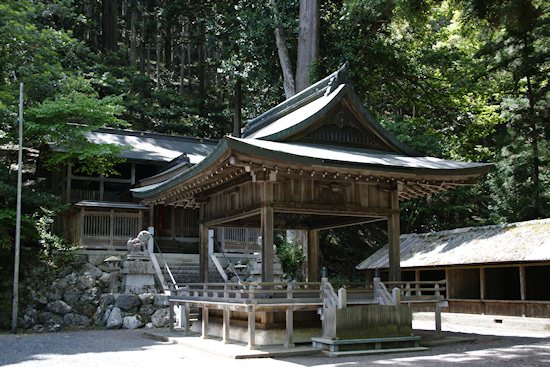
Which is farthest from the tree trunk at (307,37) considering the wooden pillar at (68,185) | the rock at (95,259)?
the rock at (95,259)

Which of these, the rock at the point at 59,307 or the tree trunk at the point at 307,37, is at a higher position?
the tree trunk at the point at 307,37

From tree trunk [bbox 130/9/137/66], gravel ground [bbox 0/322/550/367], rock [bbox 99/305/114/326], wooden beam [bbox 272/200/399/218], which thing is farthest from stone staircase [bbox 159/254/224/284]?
tree trunk [bbox 130/9/137/66]

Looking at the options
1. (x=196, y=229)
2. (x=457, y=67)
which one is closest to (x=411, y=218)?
(x=457, y=67)

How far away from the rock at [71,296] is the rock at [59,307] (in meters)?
0.29

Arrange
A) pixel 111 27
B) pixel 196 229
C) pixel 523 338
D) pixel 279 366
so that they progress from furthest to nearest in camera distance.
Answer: pixel 111 27, pixel 196 229, pixel 523 338, pixel 279 366

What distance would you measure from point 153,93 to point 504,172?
79.9 ft

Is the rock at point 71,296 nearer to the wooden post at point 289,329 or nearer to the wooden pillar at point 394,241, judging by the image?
the wooden post at point 289,329

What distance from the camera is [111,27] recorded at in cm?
4131

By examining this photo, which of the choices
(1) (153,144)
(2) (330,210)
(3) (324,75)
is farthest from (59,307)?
(3) (324,75)

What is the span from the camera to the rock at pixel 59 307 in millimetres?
19078

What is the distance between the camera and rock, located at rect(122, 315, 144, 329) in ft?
59.7

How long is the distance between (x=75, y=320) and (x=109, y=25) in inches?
1125

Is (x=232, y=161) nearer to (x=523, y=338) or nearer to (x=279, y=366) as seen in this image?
(x=279, y=366)

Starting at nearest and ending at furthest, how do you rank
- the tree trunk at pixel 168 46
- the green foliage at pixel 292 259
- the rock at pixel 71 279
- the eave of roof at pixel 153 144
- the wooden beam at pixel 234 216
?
the wooden beam at pixel 234 216 → the rock at pixel 71 279 → the green foliage at pixel 292 259 → the eave of roof at pixel 153 144 → the tree trunk at pixel 168 46
